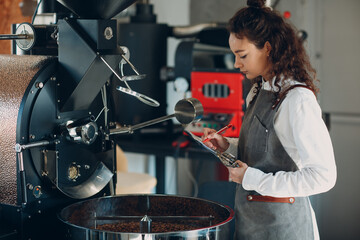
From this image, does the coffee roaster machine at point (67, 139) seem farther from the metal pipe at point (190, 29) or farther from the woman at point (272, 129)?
the metal pipe at point (190, 29)

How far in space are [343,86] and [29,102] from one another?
3012 mm

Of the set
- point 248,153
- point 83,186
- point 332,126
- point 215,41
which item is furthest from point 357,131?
point 83,186

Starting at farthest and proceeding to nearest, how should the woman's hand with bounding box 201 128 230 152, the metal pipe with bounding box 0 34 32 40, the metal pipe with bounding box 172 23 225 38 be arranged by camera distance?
1. the metal pipe with bounding box 172 23 225 38
2. the woman's hand with bounding box 201 128 230 152
3. the metal pipe with bounding box 0 34 32 40

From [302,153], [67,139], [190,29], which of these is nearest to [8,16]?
[67,139]

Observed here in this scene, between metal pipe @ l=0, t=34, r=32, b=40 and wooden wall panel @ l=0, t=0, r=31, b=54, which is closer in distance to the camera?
metal pipe @ l=0, t=34, r=32, b=40

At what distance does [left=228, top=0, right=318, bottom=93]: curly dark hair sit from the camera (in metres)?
1.76

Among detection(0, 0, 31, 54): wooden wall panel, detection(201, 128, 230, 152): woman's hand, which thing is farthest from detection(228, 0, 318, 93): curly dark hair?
detection(0, 0, 31, 54): wooden wall panel

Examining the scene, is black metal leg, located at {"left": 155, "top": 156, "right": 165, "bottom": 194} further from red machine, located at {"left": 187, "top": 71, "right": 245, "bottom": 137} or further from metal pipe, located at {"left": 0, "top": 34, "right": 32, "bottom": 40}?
metal pipe, located at {"left": 0, "top": 34, "right": 32, "bottom": 40}

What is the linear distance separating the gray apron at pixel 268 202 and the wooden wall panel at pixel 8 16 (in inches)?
42.2

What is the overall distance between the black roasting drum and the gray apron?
20 cm

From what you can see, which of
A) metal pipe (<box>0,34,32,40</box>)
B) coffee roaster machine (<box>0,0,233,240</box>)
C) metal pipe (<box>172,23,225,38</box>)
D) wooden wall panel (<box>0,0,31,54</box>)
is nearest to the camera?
coffee roaster machine (<box>0,0,233,240</box>)

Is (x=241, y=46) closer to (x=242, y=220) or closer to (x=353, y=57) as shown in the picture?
(x=242, y=220)

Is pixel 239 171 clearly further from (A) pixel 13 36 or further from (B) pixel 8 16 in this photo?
(B) pixel 8 16

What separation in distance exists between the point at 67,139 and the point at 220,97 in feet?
5.76
